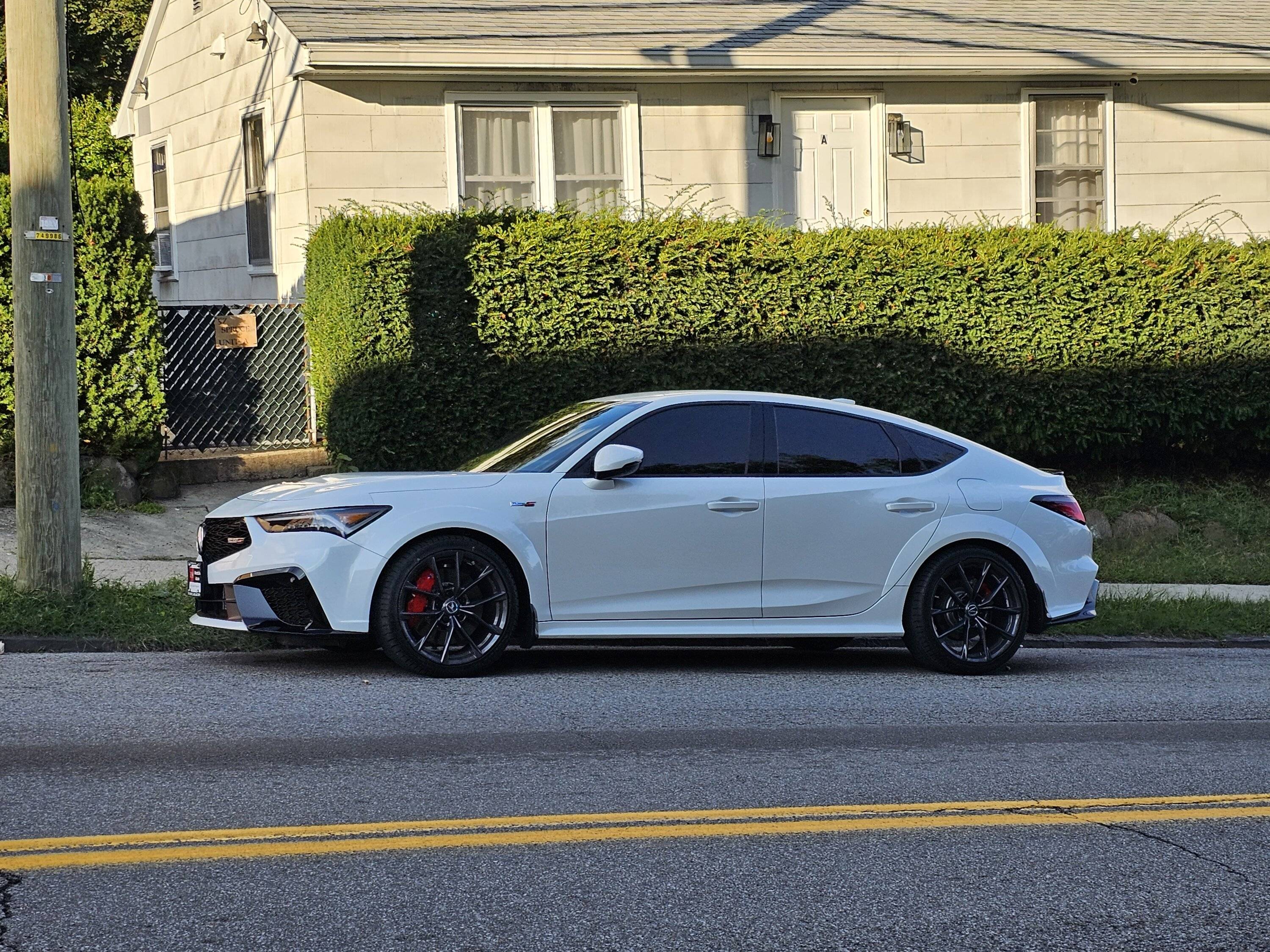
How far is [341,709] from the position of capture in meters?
7.23

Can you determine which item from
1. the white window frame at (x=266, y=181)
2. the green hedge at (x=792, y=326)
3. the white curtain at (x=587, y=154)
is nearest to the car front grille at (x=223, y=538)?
the green hedge at (x=792, y=326)

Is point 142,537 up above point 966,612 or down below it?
above

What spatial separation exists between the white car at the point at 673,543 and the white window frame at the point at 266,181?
368 inches

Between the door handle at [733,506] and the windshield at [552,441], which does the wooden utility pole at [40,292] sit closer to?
the windshield at [552,441]

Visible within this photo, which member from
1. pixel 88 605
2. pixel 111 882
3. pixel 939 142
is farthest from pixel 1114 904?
pixel 939 142

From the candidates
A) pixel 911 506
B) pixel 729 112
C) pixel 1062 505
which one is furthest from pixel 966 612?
pixel 729 112

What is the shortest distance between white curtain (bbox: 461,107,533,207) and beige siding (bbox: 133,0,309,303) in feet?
5.89

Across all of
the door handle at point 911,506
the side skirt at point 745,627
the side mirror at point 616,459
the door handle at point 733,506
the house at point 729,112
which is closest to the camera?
the side mirror at point 616,459

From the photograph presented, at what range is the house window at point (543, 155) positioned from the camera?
664 inches

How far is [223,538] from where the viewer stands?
803 centimetres

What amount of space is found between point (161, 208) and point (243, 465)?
316 inches

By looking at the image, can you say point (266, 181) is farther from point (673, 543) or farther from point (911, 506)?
point (911, 506)

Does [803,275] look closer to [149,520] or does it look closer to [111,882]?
[149,520]

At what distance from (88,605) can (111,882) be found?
16.5 ft
